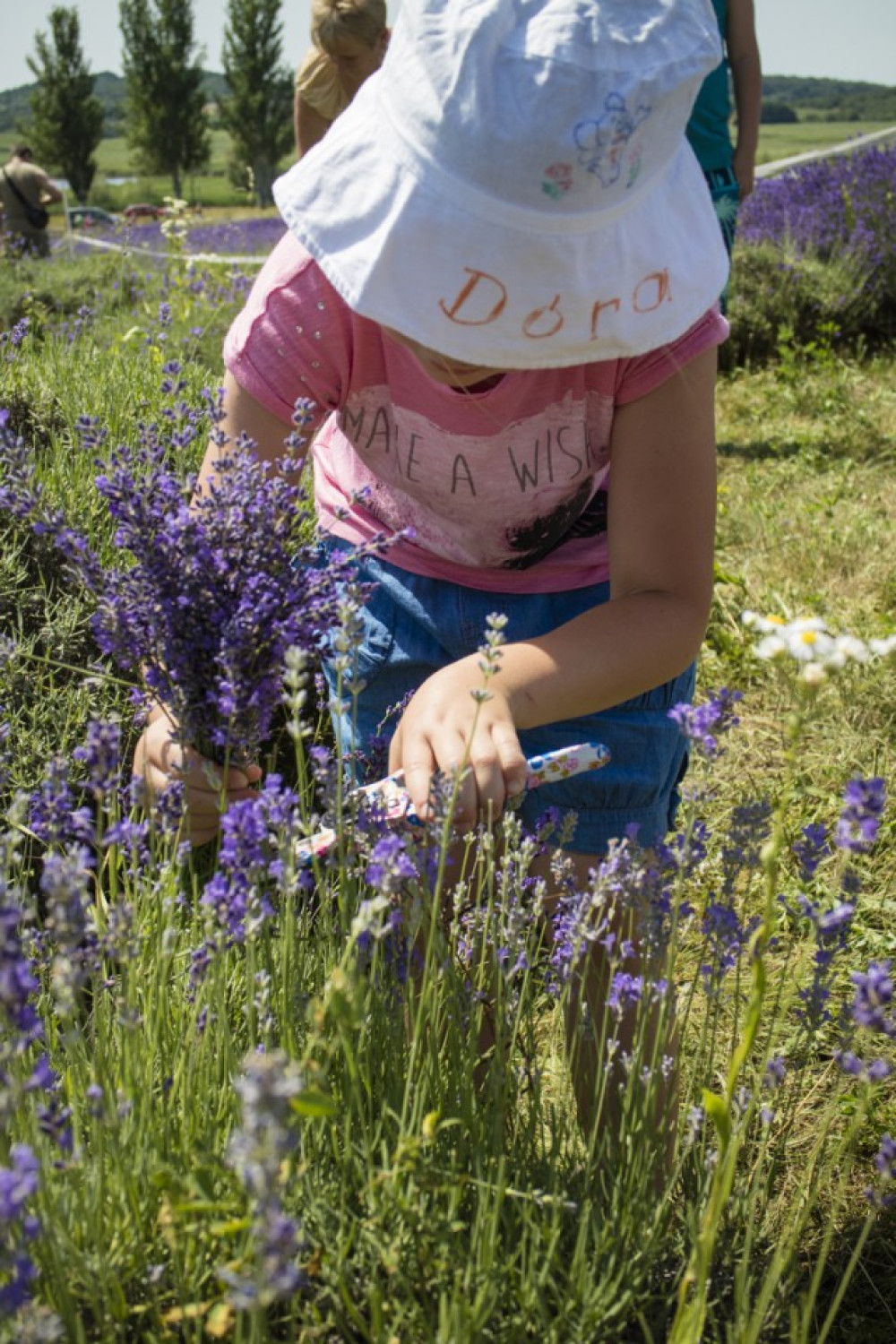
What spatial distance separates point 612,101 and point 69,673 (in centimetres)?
178

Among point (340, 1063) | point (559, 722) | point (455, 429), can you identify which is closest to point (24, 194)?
point (455, 429)

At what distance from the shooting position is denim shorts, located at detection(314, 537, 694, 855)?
6.39ft

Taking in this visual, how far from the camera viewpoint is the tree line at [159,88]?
54656mm

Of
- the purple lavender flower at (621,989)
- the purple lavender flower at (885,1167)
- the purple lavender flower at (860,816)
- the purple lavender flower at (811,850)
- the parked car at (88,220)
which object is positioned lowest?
the purple lavender flower at (885,1167)

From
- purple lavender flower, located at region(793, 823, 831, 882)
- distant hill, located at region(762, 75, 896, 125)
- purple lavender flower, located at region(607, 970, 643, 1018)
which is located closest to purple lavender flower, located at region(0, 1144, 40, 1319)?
purple lavender flower, located at region(607, 970, 643, 1018)

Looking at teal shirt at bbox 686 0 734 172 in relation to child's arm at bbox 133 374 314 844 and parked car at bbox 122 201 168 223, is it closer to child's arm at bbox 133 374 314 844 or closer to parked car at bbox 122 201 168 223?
parked car at bbox 122 201 168 223

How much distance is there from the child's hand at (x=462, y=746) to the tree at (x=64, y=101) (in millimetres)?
59975

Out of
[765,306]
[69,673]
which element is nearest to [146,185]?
[765,306]

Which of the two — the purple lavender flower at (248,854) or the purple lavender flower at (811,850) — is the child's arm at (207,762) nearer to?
the purple lavender flower at (248,854)

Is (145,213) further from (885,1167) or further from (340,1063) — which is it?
(885,1167)

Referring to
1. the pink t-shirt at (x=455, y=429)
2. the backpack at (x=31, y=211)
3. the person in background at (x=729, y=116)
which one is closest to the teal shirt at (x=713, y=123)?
the person in background at (x=729, y=116)

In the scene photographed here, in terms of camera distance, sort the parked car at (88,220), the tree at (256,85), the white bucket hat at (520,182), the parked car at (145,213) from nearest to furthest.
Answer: the white bucket hat at (520,182), the parked car at (145,213), the parked car at (88,220), the tree at (256,85)

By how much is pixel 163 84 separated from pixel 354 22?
58.7 metres

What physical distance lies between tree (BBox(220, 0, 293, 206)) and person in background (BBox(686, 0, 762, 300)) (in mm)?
52677
